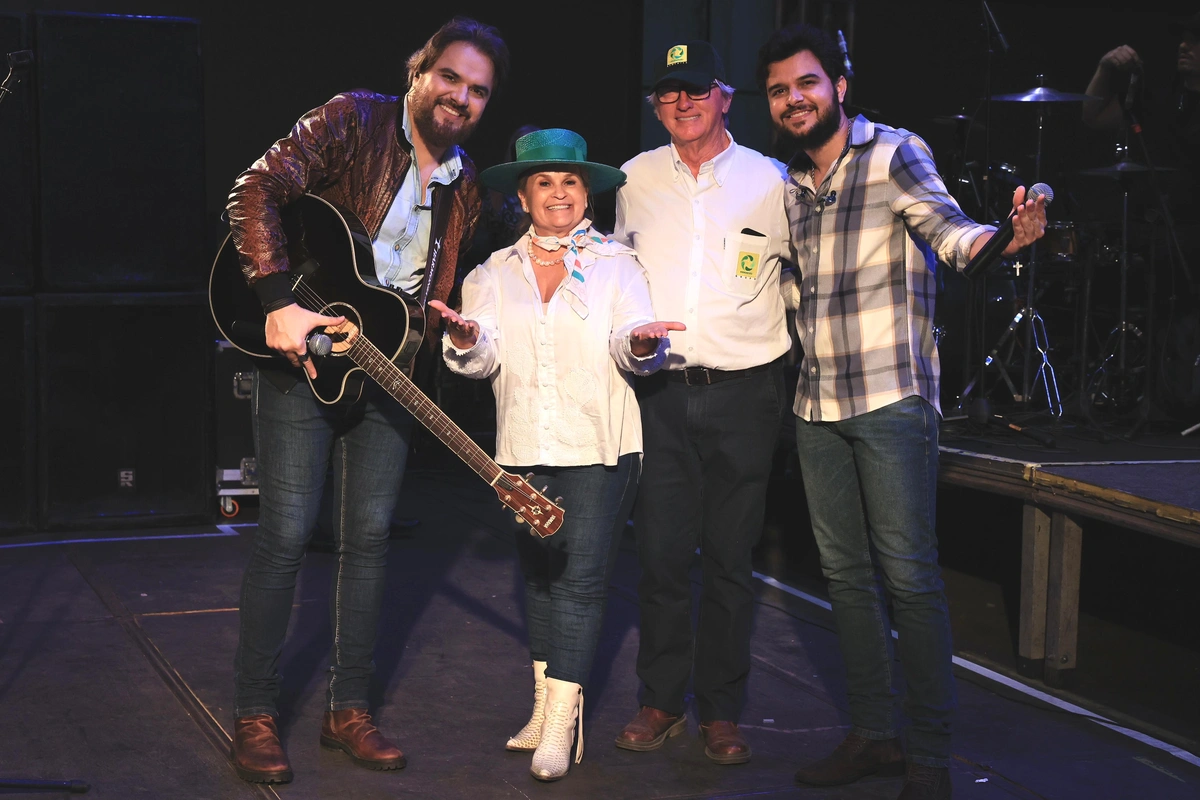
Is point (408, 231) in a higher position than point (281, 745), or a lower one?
higher

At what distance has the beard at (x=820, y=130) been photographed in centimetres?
320

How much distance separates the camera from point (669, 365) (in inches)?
137

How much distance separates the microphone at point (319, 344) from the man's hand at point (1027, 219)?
Result: 5.17 ft

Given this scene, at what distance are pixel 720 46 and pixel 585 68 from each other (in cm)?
169

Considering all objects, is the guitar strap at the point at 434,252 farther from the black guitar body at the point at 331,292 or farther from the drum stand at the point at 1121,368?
the drum stand at the point at 1121,368

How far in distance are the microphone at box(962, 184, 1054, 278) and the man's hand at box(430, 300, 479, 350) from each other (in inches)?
45.9

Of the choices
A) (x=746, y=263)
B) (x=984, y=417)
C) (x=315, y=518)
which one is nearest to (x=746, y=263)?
(x=746, y=263)

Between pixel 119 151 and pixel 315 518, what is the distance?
3.87m

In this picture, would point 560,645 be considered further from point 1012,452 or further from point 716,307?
point 1012,452

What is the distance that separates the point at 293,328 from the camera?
9.80ft

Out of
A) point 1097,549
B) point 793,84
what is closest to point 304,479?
point 793,84

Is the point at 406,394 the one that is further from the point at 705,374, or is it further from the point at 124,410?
the point at 124,410

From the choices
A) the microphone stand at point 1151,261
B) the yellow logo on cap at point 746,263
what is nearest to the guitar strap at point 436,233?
the yellow logo on cap at point 746,263

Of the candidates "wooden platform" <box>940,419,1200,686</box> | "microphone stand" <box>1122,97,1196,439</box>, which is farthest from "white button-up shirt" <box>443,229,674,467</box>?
"microphone stand" <box>1122,97,1196,439</box>
